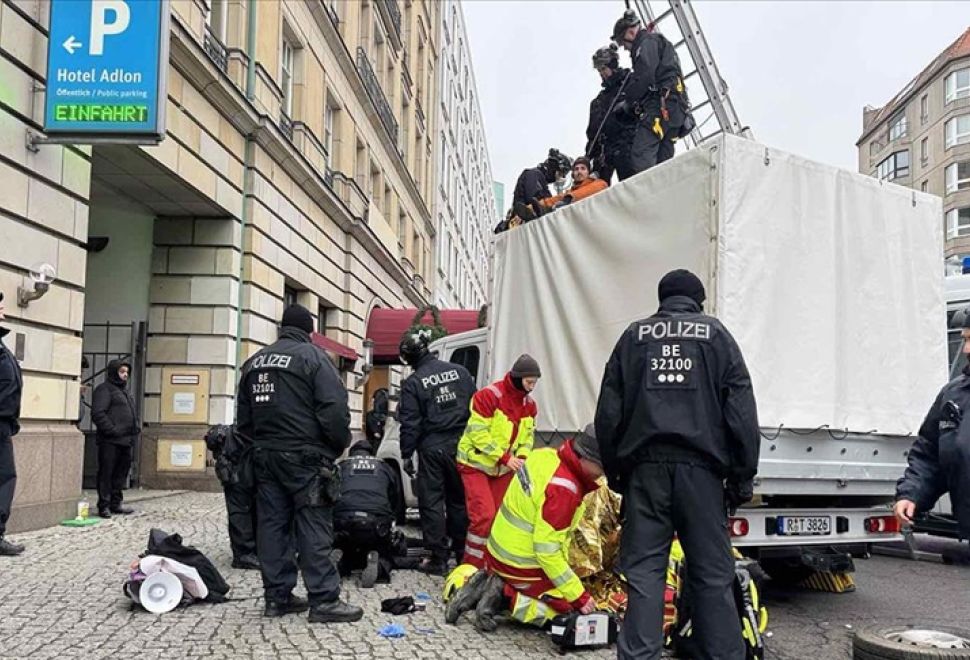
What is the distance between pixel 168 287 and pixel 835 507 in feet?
35.8

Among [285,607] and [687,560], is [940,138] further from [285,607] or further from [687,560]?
[687,560]

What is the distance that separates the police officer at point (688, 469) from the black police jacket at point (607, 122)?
456cm

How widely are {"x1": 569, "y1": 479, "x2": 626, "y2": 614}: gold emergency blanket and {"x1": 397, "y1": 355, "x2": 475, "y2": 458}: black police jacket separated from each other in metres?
1.81

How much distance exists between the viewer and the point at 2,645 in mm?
4750

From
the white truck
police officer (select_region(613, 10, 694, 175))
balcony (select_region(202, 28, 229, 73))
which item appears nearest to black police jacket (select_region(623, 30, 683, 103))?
police officer (select_region(613, 10, 694, 175))

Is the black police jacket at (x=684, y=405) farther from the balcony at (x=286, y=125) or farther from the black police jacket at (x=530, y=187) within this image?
the balcony at (x=286, y=125)

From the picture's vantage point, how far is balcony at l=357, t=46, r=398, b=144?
23.0 meters

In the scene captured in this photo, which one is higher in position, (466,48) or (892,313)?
(466,48)

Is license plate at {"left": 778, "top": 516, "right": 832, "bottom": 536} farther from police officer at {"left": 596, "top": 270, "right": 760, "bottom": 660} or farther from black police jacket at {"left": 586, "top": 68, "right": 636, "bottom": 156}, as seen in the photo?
black police jacket at {"left": 586, "top": 68, "right": 636, "bottom": 156}

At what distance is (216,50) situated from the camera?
1386 centimetres

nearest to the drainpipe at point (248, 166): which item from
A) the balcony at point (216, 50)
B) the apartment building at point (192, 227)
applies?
the apartment building at point (192, 227)

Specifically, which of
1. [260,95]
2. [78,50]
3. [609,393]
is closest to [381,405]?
[78,50]

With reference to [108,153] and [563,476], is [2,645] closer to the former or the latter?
[563,476]

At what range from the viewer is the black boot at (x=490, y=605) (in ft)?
17.1
